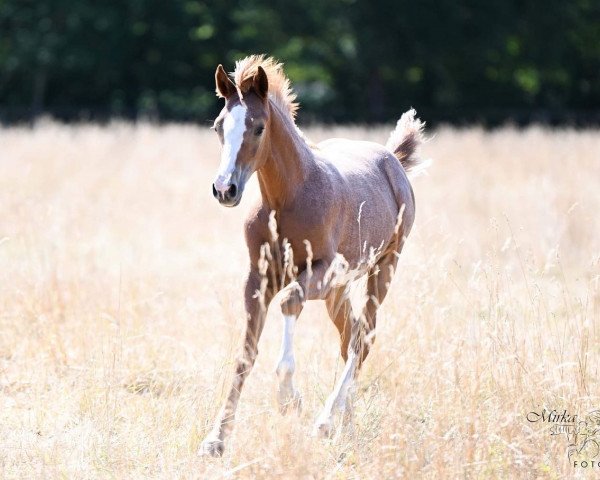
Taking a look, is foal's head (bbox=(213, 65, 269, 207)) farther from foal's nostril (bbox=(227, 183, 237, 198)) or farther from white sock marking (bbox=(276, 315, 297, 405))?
white sock marking (bbox=(276, 315, 297, 405))

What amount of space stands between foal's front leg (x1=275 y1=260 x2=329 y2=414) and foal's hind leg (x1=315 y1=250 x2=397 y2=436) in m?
0.19

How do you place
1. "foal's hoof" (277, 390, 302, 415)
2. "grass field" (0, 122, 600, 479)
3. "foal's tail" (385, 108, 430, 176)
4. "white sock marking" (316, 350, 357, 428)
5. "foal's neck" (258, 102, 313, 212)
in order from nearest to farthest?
"grass field" (0, 122, 600, 479), "foal's hoof" (277, 390, 302, 415), "white sock marking" (316, 350, 357, 428), "foal's neck" (258, 102, 313, 212), "foal's tail" (385, 108, 430, 176)

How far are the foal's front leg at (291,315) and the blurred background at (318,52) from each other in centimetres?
2511

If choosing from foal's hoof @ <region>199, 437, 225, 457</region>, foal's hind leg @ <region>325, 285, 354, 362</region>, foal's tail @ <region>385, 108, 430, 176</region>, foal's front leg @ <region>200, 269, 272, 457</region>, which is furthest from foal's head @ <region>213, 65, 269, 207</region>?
foal's tail @ <region>385, 108, 430, 176</region>

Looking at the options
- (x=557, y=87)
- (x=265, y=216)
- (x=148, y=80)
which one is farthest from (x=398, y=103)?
(x=265, y=216)

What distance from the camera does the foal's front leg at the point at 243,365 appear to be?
4.33 metres

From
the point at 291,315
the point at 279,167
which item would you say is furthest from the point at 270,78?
the point at 291,315

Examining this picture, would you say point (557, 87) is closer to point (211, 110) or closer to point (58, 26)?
point (211, 110)

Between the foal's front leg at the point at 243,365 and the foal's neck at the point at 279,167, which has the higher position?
the foal's neck at the point at 279,167

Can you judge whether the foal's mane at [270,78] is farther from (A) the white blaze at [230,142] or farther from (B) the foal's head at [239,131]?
(A) the white blaze at [230,142]

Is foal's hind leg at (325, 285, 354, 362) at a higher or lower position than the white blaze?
lower

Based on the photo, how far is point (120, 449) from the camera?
169 inches

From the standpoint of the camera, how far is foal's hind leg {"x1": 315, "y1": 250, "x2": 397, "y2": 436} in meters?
4.59

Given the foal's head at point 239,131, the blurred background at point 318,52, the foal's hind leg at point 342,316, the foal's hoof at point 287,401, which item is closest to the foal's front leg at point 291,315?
the foal's hoof at point 287,401
